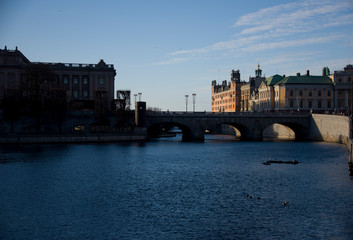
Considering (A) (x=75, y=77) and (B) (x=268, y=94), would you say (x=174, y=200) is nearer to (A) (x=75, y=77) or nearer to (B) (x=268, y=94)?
(A) (x=75, y=77)

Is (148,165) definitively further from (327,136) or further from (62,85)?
(62,85)

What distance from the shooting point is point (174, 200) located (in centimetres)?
3912

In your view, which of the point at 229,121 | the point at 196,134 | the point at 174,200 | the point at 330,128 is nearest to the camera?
the point at 174,200

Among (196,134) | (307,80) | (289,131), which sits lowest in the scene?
(196,134)

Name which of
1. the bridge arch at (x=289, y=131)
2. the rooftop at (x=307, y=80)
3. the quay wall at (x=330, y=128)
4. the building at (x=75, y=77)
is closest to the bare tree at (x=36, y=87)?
the building at (x=75, y=77)

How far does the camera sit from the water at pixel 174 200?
2986cm

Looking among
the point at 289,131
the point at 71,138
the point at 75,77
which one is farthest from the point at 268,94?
the point at 71,138

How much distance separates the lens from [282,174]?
2120 inches

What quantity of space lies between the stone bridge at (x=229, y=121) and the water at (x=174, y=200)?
5250cm

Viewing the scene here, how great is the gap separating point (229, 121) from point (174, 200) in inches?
3361

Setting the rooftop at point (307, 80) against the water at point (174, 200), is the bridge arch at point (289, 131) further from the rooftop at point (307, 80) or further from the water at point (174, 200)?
the water at point (174, 200)

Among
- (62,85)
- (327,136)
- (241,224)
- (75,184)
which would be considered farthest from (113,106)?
(241,224)

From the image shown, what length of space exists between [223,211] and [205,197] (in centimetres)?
548

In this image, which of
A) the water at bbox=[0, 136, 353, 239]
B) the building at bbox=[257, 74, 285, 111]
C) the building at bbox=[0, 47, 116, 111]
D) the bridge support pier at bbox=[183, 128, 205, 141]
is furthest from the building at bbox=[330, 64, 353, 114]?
the water at bbox=[0, 136, 353, 239]
